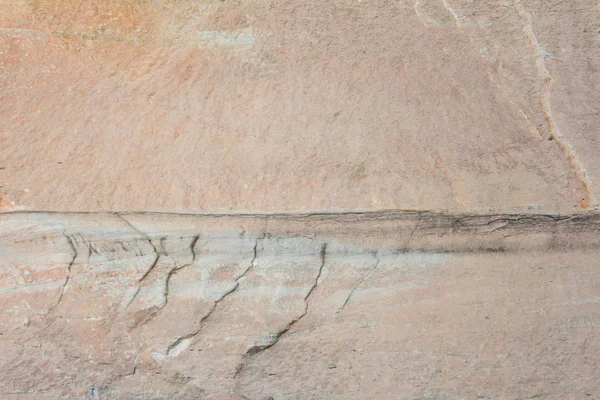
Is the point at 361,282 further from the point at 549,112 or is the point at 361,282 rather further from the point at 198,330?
the point at 549,112

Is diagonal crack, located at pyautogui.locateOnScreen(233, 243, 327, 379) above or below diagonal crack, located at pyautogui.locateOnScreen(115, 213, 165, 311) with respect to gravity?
below

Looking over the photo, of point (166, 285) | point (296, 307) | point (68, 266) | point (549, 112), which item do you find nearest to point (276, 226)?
point (296, 307)

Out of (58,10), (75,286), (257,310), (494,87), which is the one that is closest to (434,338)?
(257,310)

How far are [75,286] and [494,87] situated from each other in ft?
5.53

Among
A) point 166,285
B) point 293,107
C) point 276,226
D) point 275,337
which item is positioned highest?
point 293,107

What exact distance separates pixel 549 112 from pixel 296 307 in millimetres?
1214

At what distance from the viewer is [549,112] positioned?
2.47 m

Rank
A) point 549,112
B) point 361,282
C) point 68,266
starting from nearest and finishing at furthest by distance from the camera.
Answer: point 68,266 < point 361,282 < point 549,112

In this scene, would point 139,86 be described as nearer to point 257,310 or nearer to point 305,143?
point 305,143

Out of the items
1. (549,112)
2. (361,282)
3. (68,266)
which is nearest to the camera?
(68,266)

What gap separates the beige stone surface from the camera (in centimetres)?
219

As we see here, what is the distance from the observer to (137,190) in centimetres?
215

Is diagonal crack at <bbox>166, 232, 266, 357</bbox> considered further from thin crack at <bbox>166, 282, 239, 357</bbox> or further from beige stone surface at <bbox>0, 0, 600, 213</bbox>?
beige stone surface at <bbox>0, 0, 600, 213</bbox>

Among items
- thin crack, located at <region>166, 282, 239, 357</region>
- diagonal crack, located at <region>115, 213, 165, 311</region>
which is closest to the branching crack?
thin crack, located at <region>166, 282, 239, 357</region>
